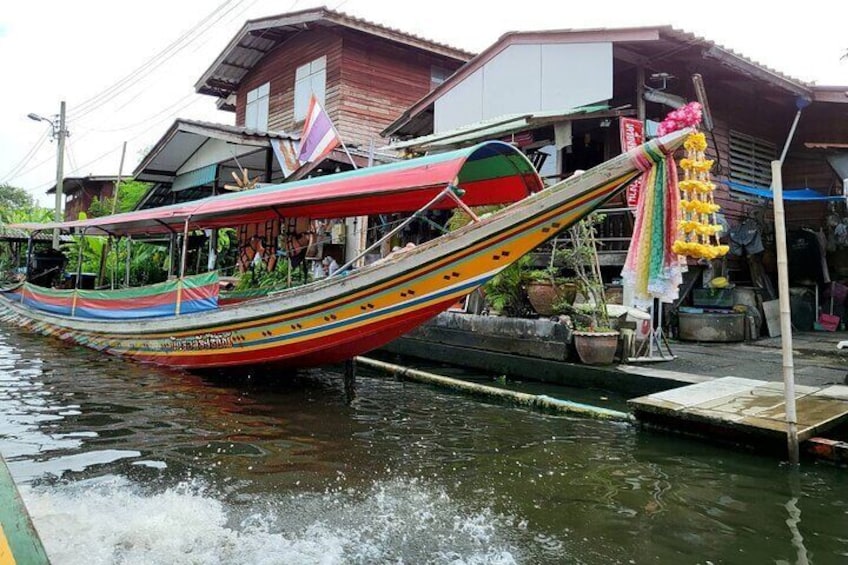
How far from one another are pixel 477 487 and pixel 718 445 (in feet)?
8.29

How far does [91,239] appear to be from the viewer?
1895cm

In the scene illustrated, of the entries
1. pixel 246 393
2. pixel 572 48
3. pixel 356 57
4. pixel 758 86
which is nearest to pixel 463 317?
pixel 246 393

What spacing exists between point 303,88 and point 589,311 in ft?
42.6

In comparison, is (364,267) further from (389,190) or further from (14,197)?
(14,197)

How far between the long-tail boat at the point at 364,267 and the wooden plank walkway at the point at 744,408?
2102mm

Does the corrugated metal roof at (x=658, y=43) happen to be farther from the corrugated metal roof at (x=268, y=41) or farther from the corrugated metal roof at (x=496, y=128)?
the corrugated metal roof at (x=268, y=41)

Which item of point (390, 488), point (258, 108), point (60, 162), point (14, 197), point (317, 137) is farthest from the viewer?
point (14, 197)

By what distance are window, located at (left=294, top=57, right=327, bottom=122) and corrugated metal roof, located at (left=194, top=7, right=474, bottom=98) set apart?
114cm

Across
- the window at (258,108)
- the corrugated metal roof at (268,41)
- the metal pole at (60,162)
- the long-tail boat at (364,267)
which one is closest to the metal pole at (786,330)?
the long-tail boat at (364,267)

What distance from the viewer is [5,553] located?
181 centimetres

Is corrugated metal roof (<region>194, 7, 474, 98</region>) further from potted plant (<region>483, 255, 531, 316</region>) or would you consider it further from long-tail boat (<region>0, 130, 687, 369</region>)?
potted plant (<region>483, 255, 531, 316</region>)

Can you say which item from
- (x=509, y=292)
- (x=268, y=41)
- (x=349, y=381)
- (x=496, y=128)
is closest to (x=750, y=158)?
(x=496, y=128)

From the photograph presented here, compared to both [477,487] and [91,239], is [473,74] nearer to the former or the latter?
[477,487]

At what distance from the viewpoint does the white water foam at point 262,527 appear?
3311mm
